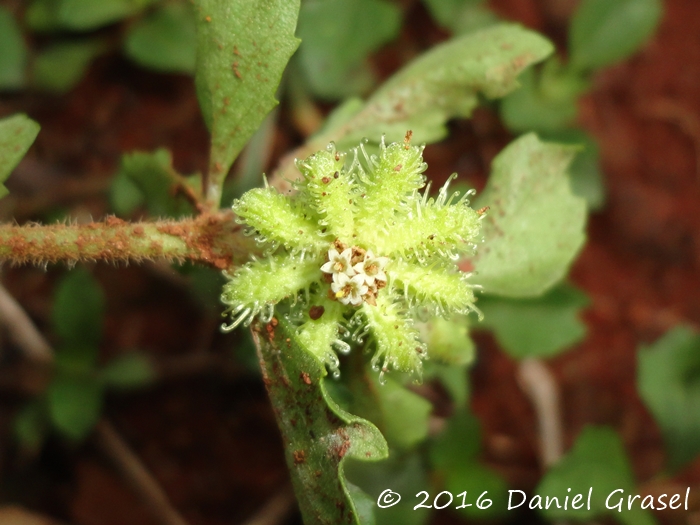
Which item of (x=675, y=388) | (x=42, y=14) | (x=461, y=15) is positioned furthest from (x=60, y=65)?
(x=675, y=388)

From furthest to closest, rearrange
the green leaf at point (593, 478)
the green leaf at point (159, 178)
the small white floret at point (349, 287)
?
the green leaf at point (593, 478) → the green leaf at point (159, 178) → the small white floret at point (349, 287)

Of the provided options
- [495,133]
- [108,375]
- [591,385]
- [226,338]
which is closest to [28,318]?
[108,375]

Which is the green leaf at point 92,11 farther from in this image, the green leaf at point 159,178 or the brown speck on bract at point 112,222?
the brown speck on bract at point 112,222

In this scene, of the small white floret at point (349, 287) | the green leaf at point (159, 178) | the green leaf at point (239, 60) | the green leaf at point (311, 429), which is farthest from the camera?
the green leaf at point (159, 178)

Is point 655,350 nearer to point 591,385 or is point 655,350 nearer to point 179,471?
point 591,385

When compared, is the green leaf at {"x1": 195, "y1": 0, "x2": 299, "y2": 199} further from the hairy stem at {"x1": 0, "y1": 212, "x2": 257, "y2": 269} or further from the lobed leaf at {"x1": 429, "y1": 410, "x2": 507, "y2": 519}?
the lobed leaf at {"x1": 429, "y1": 410, "x2": 507, "y2": 519}

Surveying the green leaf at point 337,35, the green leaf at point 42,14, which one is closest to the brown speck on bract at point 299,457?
the green leaf at point 337,35

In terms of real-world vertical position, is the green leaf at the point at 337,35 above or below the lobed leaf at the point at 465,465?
above
